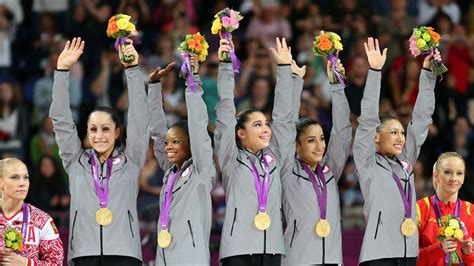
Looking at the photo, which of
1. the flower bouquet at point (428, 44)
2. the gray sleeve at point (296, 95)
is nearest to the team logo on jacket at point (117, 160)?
the gray sleeve at point (296, 95)

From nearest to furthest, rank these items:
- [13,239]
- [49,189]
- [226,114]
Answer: [13,239] < [226,114] < [49,189]

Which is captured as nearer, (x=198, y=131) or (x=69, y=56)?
(x=198, y=131)

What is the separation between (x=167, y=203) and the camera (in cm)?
966

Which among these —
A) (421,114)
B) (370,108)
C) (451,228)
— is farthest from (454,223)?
(370,108)

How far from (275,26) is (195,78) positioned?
6274 millimetres

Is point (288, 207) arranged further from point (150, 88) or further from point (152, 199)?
point (152, 199)

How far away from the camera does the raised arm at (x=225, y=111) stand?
9648 mm

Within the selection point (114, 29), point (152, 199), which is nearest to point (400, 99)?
point (152, 199)

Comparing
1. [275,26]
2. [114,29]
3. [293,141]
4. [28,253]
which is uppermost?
[275,26]

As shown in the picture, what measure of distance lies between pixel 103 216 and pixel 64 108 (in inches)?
32.1

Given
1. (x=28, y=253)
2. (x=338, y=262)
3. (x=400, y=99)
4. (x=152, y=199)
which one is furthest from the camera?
(x=400, y=99)

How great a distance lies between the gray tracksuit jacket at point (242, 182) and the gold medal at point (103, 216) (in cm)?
82

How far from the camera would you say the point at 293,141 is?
9.90 m

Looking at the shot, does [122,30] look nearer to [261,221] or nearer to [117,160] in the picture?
[117,160]
